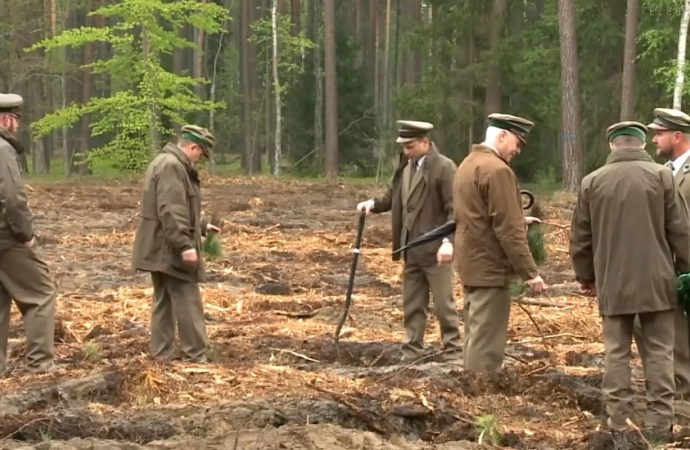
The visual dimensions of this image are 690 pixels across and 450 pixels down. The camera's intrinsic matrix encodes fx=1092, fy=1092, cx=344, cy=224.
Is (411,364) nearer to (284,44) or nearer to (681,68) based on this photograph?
(681,68)

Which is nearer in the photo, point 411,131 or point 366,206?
point 411,131

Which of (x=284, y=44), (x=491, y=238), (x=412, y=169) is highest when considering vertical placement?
(x=284, y=44)

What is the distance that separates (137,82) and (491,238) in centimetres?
2999

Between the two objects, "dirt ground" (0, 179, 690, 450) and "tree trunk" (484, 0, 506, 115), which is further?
"tree trunk" (484, 0, 506, 115)

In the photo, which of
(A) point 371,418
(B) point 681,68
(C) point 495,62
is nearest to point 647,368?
(A) point 371,418

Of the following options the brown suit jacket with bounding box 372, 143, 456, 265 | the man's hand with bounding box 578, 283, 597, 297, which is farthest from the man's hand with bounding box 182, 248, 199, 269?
the man's hand with bounding box 578, 283, 597, 297

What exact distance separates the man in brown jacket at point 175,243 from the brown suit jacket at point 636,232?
356 centimetres

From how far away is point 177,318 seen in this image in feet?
30.6

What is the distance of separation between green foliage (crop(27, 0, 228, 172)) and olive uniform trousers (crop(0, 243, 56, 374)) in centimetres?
2635

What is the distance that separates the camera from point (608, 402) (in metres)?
7.21

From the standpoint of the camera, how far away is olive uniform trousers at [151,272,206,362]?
934 centimetres

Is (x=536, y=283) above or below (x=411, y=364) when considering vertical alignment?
above

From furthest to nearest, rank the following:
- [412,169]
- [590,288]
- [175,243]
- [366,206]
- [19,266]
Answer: [366,206] → [412,169] → [175,243] → [19,266] → [590,288]

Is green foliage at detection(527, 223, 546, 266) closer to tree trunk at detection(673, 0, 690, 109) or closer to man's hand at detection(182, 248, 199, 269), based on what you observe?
man's hand at detection(182, 248, 199, 269)
